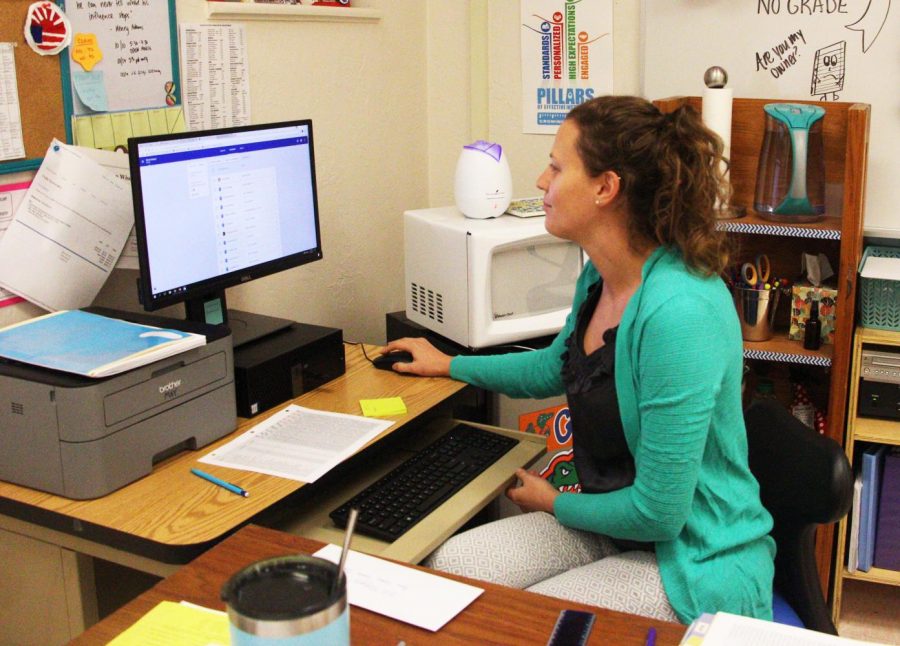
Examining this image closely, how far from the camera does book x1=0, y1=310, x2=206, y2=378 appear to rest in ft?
5.29

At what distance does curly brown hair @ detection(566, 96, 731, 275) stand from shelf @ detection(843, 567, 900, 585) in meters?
1.39

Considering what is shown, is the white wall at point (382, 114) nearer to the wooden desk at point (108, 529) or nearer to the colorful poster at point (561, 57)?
the colorful poster at point (561, 57)

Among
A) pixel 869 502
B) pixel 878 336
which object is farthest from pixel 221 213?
pixel 869 502

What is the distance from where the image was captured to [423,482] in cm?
183

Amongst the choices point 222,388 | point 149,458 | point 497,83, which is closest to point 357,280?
point 497,83

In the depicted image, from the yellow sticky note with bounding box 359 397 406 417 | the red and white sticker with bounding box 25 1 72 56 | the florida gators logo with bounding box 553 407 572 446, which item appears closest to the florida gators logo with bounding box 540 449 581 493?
the florida gators logo with bounding box 553 407 572 446

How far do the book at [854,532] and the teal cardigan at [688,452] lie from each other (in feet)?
3.56

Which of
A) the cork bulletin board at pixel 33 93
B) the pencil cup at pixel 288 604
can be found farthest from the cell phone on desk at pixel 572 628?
the cork bulletin board at pixel 33 93

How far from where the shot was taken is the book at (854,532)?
2.61 metres

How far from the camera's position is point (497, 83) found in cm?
316

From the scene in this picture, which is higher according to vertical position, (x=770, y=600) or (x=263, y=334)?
(x=263, y=334)

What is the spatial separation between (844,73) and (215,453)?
1936 mm

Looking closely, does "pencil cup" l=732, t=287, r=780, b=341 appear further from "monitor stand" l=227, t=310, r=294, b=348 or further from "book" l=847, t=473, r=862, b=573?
"monitor stand" l=227, t=310, r=294, b=348

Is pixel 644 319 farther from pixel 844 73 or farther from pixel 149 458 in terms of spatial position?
pixel 844 73
